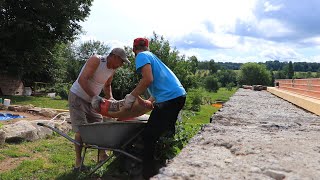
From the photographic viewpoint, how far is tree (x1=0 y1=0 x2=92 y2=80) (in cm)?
2070

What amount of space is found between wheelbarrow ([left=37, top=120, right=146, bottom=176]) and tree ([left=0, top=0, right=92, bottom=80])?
17.6m

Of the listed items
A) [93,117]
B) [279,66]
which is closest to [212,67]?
[279,66]

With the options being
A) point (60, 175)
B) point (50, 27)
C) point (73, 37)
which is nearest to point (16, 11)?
point (50, 27)

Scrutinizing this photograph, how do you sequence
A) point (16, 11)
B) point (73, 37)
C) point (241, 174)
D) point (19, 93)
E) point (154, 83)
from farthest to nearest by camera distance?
point (19, 93)
point (73, 37)
point (16, 11)
point (154, 83)
point (241, 174)

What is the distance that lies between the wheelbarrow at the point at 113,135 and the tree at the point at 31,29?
17622 mm

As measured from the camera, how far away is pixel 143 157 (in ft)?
12.6

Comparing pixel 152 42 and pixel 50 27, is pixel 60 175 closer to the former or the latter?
pixel 50 27

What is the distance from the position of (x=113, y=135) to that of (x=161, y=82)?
0.78 meters

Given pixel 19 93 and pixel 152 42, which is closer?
pixel 19 93

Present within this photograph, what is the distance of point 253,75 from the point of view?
98.7 meters

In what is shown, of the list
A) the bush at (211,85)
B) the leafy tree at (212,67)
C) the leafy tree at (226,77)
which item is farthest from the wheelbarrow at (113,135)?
the leafy tree at (212,67)

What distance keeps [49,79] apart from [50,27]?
9.31 metres

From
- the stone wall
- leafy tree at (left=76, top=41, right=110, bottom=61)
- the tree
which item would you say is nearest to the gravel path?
the tree

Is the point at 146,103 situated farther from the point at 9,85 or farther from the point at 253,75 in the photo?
the point at 253,75
